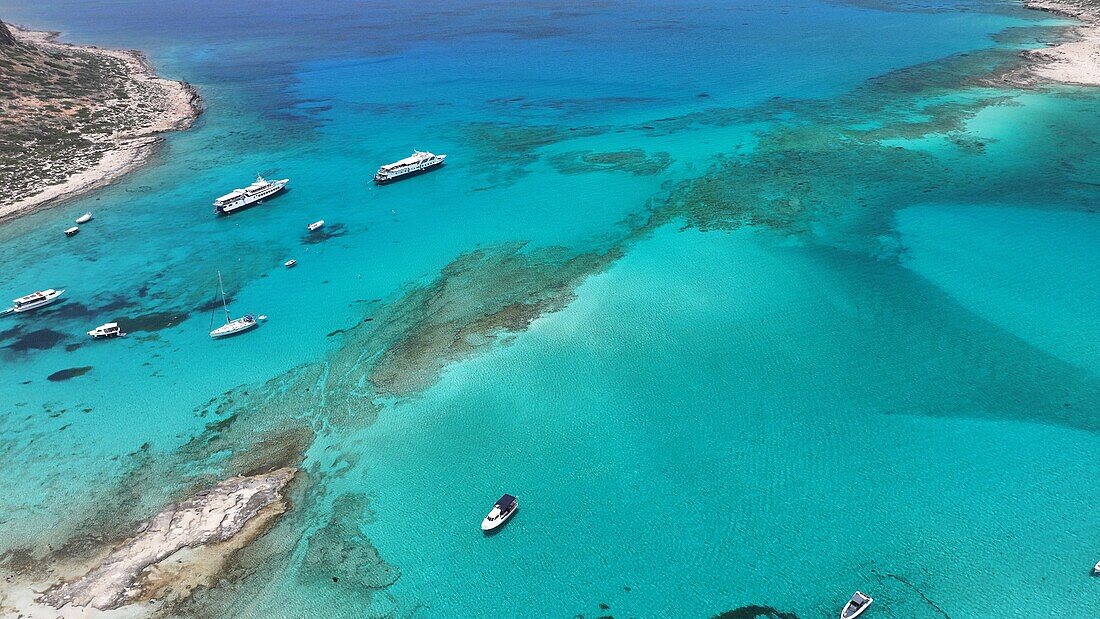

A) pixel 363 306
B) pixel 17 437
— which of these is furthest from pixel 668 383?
pixel 17 437

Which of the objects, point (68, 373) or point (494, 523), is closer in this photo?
point (494, 523)

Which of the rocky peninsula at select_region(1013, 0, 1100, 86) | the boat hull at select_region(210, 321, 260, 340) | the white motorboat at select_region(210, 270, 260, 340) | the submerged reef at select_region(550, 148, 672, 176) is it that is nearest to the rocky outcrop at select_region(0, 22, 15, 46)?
the white motorboat at select_region(210, 270, 260, 340)

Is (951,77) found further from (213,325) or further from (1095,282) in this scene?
(213,325)

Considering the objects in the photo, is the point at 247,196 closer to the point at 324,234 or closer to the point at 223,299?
the point at 324,234

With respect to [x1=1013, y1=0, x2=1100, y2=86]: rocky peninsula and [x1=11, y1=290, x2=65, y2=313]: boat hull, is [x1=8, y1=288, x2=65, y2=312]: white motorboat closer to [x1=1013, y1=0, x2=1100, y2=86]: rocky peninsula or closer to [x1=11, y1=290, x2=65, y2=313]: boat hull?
[x1=11, y1=290, x2=65, y2=313]: boat hull

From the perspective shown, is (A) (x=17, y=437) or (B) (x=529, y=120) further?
(B) (x=529, y=120)

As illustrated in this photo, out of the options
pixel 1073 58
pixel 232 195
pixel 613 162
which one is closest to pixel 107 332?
pixel 232 195
